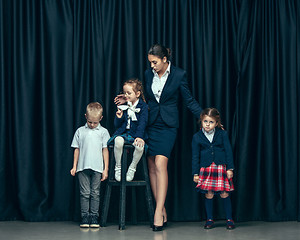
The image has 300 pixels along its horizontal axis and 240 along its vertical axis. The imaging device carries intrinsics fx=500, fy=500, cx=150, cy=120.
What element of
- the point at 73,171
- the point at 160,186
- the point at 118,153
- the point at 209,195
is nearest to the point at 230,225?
the point at 209,195

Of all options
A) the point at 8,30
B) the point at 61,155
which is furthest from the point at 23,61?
the point at 61,155

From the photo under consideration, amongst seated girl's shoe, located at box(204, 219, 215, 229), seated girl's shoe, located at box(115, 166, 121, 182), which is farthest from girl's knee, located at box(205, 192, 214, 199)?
seated girl's shoe, located at box(115, 166, 121, 182)

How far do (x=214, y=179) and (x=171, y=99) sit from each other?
28.2 inches

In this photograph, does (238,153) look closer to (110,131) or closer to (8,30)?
(110,131)

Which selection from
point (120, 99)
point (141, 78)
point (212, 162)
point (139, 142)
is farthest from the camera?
point (141, 78)

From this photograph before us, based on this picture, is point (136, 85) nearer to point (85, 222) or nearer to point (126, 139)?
point (126, 139)

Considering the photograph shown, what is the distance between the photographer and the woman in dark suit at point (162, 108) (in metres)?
3.90

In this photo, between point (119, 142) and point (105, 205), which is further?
point (105, 205)

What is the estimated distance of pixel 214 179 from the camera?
153 inches

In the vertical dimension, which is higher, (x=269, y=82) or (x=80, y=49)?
(x=80, y=49)

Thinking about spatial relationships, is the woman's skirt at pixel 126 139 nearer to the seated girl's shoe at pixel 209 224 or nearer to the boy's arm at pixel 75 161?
the boy's arm at pixel 75 161

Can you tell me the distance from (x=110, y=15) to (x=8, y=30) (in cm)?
89

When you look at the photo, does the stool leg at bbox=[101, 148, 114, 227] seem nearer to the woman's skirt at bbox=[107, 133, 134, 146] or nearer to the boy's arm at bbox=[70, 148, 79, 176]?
the woman's skirt at bbox=[107, 133, 134, 146]

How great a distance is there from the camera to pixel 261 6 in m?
4.43
